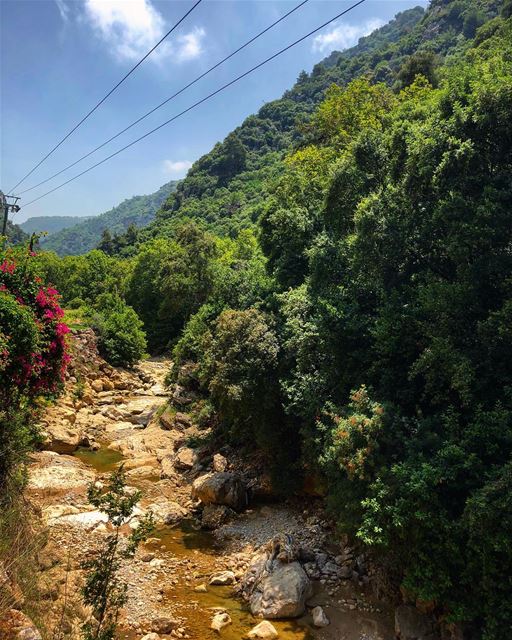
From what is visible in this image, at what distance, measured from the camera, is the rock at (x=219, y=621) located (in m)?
8.73

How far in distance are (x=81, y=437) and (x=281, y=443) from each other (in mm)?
9694

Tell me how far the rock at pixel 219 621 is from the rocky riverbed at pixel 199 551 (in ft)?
0.07

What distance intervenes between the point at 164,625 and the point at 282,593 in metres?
2.52

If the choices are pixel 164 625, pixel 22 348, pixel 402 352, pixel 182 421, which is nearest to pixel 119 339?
pixel 182 421

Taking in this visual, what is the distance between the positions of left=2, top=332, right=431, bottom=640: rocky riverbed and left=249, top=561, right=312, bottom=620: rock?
2cm

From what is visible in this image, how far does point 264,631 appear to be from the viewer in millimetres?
8570

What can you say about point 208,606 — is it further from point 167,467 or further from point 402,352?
point 167,467

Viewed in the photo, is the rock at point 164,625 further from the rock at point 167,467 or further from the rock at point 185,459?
the rock at point 185,459

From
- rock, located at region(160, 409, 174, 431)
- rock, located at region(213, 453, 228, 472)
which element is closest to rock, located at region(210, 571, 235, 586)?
rock, located at region(213, 453, 228, 472)

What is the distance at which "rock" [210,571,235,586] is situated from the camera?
34.1 ft

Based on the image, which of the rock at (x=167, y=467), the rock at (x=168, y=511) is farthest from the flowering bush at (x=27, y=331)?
the rock at (x=167, y=467)

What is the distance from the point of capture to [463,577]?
750cm

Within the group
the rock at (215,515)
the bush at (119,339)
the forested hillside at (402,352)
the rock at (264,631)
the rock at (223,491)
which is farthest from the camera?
the bush at (119,339)

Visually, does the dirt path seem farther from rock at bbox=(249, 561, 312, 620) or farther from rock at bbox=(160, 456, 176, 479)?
rock at bbox=(249, 561, 312, 620)
